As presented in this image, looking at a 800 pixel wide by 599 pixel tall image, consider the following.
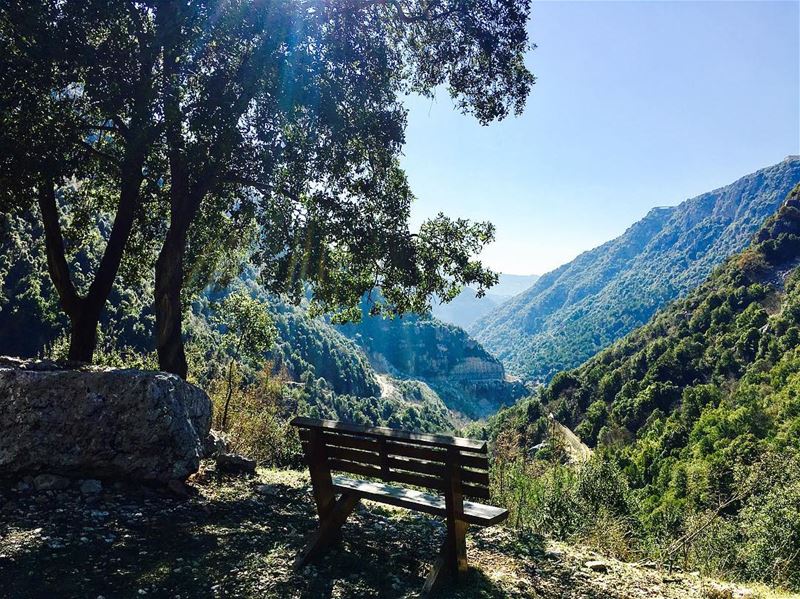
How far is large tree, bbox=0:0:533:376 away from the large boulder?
3.37 m

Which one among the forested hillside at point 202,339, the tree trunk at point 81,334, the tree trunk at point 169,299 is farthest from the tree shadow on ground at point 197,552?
the forested hillside at point 202,339

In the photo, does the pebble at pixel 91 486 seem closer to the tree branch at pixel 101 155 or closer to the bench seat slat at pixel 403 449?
the bench seat slat at pixel 403 449

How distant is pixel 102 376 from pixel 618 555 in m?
7.94

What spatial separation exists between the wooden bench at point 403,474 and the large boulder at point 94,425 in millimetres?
2373

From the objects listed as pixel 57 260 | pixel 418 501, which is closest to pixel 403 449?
pixel 418 501

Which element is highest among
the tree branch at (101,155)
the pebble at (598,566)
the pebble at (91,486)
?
the tree branch at (101,155)

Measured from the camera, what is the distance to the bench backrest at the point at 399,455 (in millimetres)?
4691

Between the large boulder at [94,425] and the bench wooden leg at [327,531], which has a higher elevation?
the large boulder at [94,425]

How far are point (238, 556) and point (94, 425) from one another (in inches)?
115

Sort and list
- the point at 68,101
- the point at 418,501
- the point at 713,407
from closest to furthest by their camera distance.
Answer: the point at 418,501
the point at 68,101
the point at 713,407

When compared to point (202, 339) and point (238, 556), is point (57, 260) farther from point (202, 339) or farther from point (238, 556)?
point (202, 339)

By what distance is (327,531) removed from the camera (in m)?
5.66

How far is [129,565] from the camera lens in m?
4.98

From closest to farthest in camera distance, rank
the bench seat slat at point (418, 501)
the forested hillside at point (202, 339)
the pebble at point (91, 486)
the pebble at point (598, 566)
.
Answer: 1. the bench seat slat at point (418, 501)
2. the pebble at point (598, 566)
3. the pebble at point (91, 486)
4. the forested hillside at point (202, 339)
